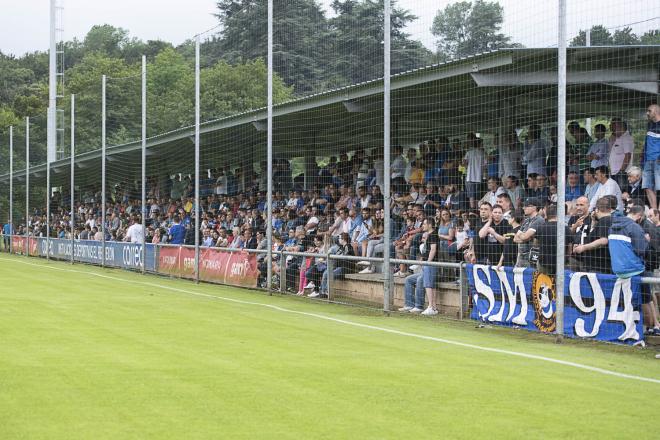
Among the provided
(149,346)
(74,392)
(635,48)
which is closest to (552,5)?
(635,48)

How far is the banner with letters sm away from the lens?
11867mm

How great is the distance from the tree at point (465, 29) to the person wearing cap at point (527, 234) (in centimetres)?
259

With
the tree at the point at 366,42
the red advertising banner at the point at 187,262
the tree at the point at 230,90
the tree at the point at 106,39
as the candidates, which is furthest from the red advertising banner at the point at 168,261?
the tree at the point at 106,39

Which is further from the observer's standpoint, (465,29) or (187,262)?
(187,262)

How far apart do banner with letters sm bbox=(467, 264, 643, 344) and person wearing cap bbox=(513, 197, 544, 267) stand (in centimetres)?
46

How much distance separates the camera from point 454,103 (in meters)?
19.2

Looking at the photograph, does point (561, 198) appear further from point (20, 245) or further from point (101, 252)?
point (20, 245)

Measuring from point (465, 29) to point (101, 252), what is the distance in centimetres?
2168

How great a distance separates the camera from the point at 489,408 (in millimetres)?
7402

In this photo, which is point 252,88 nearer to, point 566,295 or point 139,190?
point 139,190

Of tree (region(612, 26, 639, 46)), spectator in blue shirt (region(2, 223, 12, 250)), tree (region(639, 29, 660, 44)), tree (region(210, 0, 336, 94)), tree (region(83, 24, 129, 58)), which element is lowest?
spectator in blue shirt (region(2, 223, 12, 250))

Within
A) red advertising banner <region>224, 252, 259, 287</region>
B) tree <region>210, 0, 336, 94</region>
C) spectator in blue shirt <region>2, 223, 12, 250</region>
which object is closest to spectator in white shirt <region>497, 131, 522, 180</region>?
tree <region>210, 0, 336, 94</region>

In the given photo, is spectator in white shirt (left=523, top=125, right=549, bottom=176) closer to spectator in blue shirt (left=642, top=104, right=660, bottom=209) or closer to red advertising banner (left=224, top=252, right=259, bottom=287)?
spectator in blue shirt (left=642, top=104, right=660, bottom=209)

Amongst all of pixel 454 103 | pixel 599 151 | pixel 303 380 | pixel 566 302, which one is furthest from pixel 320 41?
pixel 303 380
